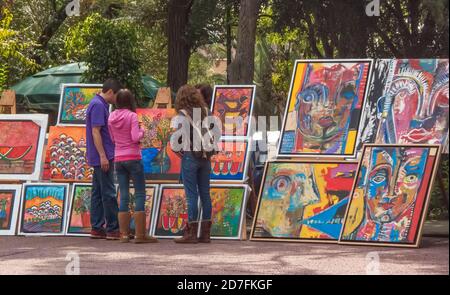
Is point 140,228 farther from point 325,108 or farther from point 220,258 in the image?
point 325,108

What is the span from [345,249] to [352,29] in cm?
800

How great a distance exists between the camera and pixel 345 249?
1131 centimetres

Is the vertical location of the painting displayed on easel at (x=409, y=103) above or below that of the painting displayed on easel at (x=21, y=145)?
above

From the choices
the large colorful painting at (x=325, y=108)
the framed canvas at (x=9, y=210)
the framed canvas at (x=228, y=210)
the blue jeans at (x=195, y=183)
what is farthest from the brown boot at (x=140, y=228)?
the framed canvas at (x=9, y=210)

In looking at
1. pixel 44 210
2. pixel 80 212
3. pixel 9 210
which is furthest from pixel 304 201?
pixel 9 210

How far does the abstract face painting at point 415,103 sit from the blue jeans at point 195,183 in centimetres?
212

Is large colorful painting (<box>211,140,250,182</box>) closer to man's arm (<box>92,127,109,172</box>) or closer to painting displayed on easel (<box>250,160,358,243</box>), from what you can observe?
painting displayed on easel (<box>250,160,358,243</box>)

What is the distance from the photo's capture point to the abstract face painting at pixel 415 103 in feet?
39.0

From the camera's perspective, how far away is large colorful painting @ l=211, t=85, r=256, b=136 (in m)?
13.4

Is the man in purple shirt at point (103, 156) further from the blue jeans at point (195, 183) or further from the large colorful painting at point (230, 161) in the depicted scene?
the large colorful painting at point (230, 161)

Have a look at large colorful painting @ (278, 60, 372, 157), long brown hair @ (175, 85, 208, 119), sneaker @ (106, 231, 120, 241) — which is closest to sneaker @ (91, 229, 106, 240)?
sneaker @ (106, 231, 120, 241)

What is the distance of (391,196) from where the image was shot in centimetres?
1157
